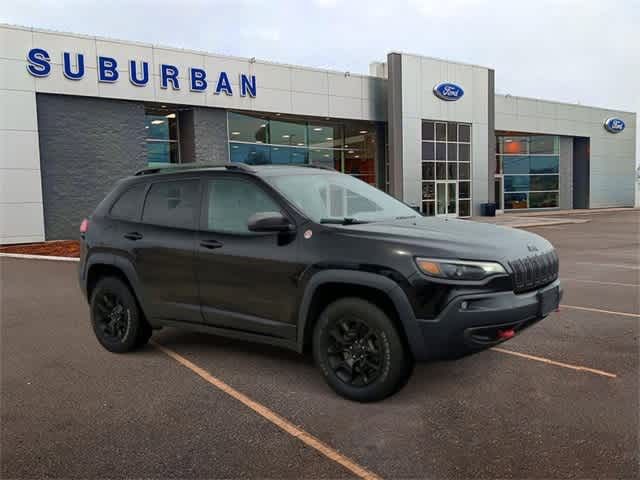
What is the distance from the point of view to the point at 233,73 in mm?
23719

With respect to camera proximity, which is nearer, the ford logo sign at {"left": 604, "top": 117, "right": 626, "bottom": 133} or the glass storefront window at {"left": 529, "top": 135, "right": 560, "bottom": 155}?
the glass storefront window at {"left": 529, "top": 135, "right": 560, "bottom": 155}

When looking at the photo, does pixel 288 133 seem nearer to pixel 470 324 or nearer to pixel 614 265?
pixel 614 265

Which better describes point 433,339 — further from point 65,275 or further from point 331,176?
point 65,275

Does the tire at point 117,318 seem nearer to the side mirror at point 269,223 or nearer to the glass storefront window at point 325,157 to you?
the side mirror at point 269,223

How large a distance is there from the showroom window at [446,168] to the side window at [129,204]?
25.3 m

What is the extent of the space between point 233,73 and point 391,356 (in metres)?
22.1

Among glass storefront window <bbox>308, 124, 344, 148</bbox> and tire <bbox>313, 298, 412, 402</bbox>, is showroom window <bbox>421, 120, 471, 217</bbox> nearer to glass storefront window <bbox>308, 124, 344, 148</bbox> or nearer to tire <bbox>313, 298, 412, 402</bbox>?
glass storefront window <bbox>308, 124, 344, 148</bbox>

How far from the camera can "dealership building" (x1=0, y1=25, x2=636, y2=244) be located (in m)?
19.1

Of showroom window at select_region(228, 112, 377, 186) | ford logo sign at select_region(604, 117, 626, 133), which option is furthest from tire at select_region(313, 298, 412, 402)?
ford logo sign at select_region(604, 117, 626, 133)

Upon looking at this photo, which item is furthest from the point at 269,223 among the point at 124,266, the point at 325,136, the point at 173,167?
the point at 325,136

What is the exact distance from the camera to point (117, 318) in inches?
213

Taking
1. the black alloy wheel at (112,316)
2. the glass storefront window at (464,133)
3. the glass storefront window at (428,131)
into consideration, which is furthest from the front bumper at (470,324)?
the glass storefront window at (464,133)

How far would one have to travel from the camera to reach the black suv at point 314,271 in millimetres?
3580

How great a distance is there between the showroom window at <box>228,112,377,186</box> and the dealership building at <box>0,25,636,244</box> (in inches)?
3.0
